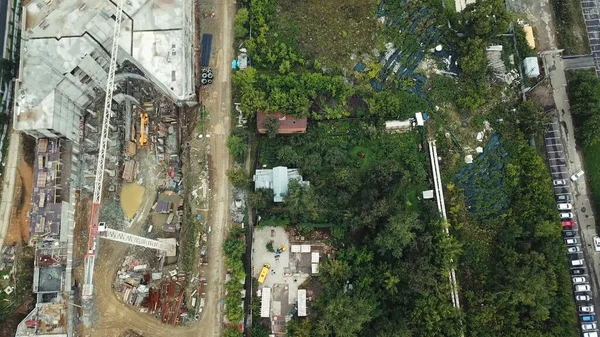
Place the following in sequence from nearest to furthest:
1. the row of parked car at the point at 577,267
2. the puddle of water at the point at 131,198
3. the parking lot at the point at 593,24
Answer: the row of parked car at the point at 577,267
the puddle of water at the point at 131,198
the parking lot at the point at 593,24

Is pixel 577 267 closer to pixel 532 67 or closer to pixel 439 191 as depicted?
pixel 439 191

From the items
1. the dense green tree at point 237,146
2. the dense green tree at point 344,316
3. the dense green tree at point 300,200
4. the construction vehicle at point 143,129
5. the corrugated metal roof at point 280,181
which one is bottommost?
the dense green tree at point 344,316

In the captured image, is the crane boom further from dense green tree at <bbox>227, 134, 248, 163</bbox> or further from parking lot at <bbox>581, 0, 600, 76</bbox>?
parking lot at <bbox>581, 0, 600, 76</bbox>

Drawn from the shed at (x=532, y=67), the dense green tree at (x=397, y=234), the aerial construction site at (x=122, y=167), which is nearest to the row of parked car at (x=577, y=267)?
the shed at (x=532, y=67)

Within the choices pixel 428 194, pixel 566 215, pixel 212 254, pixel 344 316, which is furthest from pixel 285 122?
pixel 566 215

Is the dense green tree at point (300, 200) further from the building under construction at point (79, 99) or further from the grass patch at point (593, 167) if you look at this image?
the grass patch at point (593, 167)

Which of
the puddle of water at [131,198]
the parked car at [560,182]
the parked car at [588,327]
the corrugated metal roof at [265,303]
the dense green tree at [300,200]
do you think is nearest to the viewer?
the parked car at [588,327]

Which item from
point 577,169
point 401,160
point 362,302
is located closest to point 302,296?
point 362,302
